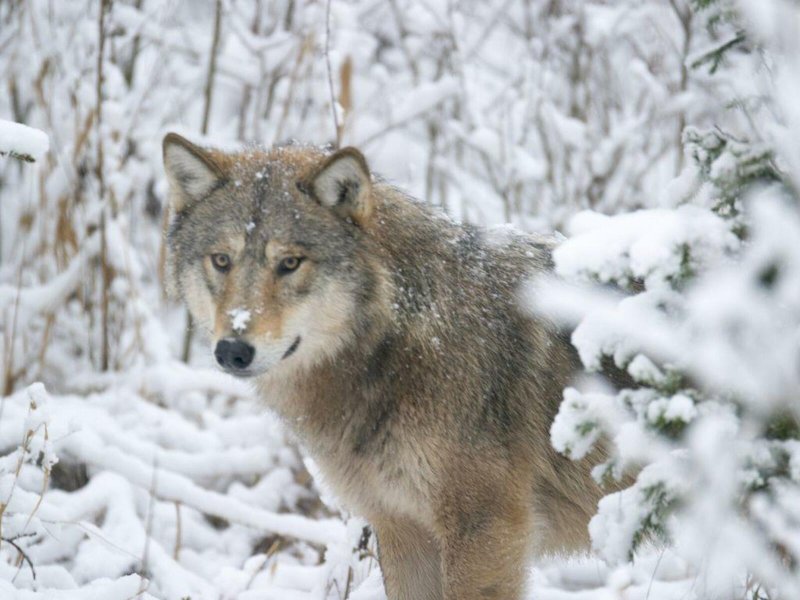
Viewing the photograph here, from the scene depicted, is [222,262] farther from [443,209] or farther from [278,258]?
[443,209]

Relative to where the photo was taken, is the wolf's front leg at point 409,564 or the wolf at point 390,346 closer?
the wolf at point 390,346

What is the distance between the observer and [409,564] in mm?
3676

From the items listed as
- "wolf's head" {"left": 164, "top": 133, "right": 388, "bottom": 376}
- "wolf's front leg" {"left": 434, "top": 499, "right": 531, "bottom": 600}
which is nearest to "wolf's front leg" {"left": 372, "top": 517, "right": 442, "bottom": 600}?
"wolf's front leg" {"left": 434, "top": 499, "right": 531, "bottom": 600}

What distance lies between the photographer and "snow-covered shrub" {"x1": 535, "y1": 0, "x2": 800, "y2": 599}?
5.95 feet

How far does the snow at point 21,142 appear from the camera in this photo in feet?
8.12

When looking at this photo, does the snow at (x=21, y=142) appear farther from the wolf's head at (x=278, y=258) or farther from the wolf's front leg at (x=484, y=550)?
the wolf's front leg at (x=484, y=550)

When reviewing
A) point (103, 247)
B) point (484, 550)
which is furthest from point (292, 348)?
point (103, 247)

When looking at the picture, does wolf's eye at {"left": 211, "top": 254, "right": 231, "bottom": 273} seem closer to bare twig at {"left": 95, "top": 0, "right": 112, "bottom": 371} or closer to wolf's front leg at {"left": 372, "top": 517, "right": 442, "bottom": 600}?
wolf's front leg at {"left": 372, "top": 517, "right": 442, "bottom": 600}

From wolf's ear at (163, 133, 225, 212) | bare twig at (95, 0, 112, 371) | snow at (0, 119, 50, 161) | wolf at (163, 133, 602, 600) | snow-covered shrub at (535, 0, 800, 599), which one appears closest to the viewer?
snow-covered shrub at (535, 0, 800, 599)

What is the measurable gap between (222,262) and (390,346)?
630 mm

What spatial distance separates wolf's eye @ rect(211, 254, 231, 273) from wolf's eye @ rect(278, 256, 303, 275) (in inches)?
7.0

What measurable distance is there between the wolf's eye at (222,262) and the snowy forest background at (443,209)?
0.72 metres

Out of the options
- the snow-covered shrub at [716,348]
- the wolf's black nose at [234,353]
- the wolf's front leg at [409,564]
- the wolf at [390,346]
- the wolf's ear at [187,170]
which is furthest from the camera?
the wolf's front leg at [409,564]

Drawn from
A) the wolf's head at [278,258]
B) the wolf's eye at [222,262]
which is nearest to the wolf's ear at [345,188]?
the wolf's head at [278,258]
